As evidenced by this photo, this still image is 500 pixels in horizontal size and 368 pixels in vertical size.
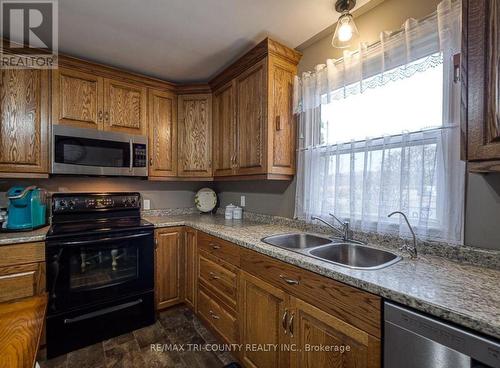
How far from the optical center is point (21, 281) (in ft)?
5.44

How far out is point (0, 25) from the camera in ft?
5.65

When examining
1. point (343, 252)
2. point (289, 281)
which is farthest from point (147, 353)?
point (343, 252)

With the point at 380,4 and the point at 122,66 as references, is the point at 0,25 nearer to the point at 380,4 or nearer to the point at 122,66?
the point at 122,66

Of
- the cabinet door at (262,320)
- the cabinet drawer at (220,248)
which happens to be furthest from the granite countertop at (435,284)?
the cabinet drawer at (220,248)

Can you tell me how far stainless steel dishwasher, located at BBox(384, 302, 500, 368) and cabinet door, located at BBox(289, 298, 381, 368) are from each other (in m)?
0.08

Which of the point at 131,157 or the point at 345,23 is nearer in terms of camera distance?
the point at 345,23

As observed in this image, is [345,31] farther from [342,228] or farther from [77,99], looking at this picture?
[77,99]

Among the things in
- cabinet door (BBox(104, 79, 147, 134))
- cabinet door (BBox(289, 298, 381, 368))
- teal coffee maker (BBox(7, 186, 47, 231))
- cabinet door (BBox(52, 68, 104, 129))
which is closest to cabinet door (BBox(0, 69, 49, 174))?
cabinet door (BBox(52, 68, 104, 129))

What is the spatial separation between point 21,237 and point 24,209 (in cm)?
31

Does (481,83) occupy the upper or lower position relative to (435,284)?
upper

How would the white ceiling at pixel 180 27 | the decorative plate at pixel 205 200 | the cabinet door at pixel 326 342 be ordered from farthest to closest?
1. the decorative plate at pixel 205 200
2. the white ceiling at pixel 180 27
3. the cabinet door at pixel 326 342

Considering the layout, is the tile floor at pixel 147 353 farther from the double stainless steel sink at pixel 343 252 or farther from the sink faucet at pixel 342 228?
the sink faucet at pixel 342 228

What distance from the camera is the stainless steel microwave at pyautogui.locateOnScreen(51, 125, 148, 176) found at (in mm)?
2033

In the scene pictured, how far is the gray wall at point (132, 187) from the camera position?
226 centimetres
